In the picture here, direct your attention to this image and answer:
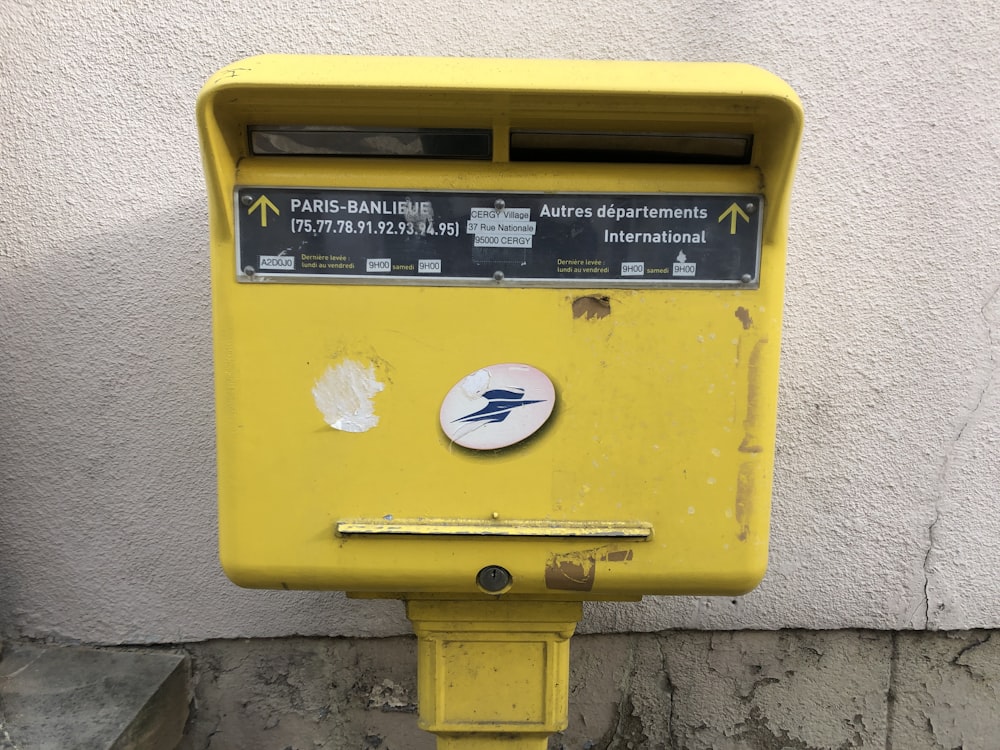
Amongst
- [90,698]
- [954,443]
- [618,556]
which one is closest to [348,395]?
[618,556]

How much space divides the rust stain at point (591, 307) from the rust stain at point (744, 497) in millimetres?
378

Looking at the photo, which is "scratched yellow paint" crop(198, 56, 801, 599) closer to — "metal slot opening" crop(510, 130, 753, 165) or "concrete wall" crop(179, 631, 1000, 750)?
"metal slot opening" crop(510, 130, 753, 165)

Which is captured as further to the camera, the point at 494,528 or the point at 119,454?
the point at 119,454

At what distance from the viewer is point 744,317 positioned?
124 centimetres

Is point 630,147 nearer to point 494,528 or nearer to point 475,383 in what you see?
point 475,383

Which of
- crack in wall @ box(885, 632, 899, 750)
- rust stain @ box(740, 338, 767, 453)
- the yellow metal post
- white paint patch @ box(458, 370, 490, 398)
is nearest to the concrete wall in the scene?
crack in wall @ box(885, 632, 899, 750)

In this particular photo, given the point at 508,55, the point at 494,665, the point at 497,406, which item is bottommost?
the point at 494,665

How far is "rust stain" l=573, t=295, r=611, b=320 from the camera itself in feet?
4.05

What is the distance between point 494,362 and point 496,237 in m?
0.22

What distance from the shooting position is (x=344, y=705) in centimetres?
212

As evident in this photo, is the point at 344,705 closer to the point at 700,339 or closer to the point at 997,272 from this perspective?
the point at 700,339

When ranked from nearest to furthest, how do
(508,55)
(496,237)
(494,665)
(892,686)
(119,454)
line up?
1. (496,237)
2. (494,665)
3. (508,55)
4. (119,454)
5. (892,686)

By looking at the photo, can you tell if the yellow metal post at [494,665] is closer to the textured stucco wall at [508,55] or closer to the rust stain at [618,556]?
the rust stain at [618,556]

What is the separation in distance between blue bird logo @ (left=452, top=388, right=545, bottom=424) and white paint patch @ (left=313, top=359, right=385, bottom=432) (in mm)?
156
